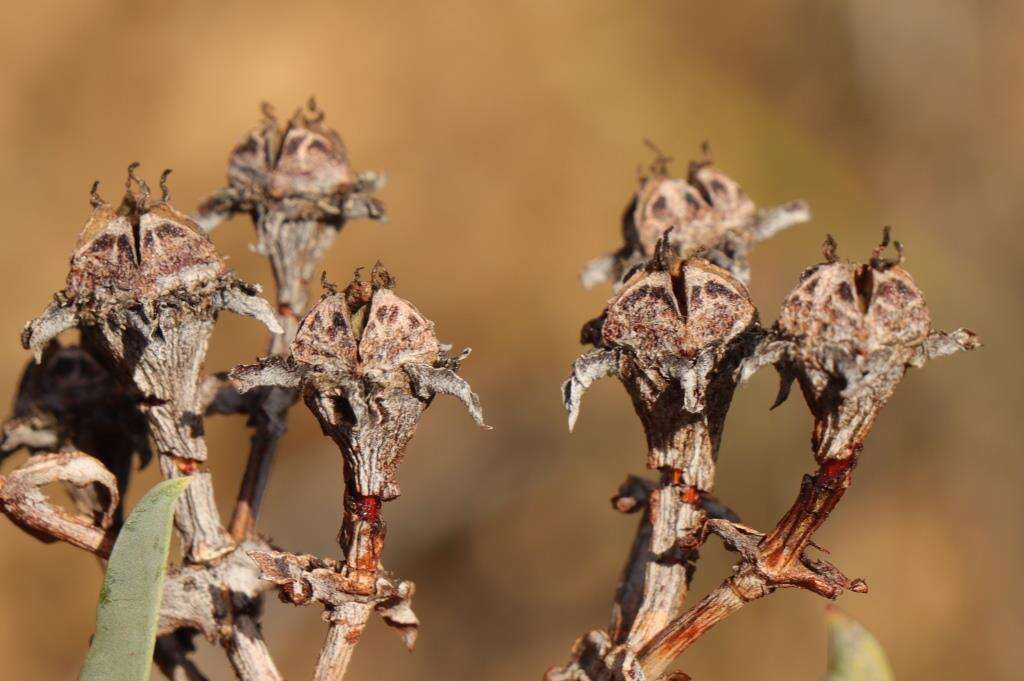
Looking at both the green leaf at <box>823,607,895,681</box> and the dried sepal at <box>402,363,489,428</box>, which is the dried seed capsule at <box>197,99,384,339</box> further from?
the green leaf at <box>823,607,895,681</box>

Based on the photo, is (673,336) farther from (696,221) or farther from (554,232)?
(554,232)

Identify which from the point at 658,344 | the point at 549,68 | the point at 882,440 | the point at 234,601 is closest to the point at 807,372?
the point at 658,344

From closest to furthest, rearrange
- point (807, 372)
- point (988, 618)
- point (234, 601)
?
point (807, 372) < point (234, 601) < point (988, 618)

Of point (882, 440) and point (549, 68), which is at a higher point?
point (549, 68)

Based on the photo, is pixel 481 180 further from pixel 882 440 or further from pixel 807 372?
pixel 807 372

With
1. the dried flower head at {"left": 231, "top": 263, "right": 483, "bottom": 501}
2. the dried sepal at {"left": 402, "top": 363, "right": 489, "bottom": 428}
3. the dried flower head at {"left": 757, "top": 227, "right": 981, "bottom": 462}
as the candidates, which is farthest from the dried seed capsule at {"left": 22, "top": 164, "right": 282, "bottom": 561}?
the dried flower head at {"left": 757, "top": 227, "right": 981, "bottom": 462}

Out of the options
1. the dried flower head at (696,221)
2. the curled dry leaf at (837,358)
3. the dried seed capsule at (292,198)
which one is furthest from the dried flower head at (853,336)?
the dried seed capsule at (292,198)

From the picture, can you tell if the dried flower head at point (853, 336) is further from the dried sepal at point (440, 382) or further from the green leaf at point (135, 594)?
the green leaf at point (135, 594)
